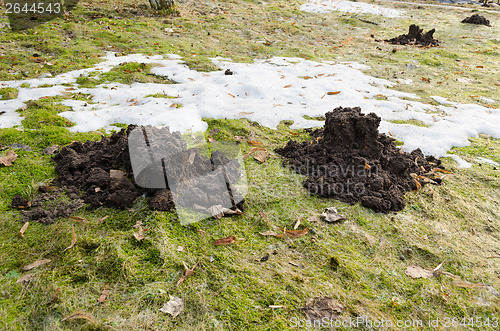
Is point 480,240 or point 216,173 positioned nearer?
point 480,240

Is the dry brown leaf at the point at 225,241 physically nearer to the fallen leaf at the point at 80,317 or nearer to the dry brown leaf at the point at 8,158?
the fallen leaf at the point at 80,317

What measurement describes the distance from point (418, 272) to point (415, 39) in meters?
11.0

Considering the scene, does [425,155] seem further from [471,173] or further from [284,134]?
[284,134]

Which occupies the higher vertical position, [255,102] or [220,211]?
[255,102]

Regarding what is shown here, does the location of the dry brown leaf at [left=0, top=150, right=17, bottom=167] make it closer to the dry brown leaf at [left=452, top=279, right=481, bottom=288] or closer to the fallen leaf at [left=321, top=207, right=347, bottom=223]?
the fallen leaf at [left=321, top=207, right=347, bottom=223]

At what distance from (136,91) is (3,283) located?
4.23 metres

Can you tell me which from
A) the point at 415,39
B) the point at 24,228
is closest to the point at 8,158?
the point at 24,228

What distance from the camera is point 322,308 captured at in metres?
2.22

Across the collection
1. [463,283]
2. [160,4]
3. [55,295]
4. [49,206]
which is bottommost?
[463,283]

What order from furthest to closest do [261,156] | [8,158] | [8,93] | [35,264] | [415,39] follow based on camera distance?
[415,39] → [8,93] → [261,156] → [8,158] → [35,264]

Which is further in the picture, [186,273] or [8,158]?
[8,158]

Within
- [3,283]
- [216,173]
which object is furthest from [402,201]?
[3,283]

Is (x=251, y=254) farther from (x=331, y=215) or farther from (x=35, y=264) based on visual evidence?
(x=35, y=264)

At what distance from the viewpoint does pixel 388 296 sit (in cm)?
238
